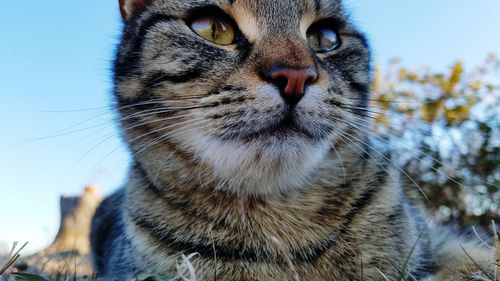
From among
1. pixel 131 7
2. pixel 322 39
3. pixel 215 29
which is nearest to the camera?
pixel 215 29

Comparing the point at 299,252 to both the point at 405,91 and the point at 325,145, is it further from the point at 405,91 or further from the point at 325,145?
the point at 405,91

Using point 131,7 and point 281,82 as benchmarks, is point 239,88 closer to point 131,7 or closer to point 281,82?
point 281,82

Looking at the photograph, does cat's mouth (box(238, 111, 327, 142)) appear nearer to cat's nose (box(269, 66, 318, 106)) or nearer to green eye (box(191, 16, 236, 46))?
cat's nose (box(269, 66, 318, 106))

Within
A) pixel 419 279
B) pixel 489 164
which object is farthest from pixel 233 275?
pixel 489 164

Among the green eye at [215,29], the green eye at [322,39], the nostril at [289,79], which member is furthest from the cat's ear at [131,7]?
the nostril at [289,79]

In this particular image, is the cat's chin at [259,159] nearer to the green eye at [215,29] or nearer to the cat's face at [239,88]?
the cat's face at [239,88]

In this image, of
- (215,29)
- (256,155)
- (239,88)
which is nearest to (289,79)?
(239,88)

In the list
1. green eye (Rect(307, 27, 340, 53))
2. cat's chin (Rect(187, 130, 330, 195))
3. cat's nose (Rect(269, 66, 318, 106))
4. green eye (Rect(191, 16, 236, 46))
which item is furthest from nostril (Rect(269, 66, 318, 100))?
green eye (Rect(307, 27, 340, 53))
